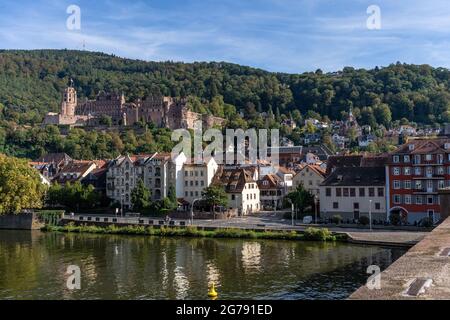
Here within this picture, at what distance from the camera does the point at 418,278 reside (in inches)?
649

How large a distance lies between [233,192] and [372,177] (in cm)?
1909

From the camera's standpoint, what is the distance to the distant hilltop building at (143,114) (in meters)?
160

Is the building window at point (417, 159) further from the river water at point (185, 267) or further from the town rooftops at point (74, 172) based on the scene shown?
the town rooftops at point (74, 172)

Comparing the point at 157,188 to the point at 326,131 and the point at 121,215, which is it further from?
the point at 326,131

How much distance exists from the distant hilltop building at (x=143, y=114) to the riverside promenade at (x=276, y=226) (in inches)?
3798

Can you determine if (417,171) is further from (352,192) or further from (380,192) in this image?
(352,192)

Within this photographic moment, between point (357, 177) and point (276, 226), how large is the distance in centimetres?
1013

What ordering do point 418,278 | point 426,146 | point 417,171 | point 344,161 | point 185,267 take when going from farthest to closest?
point 344,161 < point 426,146 < point 417,171 < point 185,267 < point 418,278

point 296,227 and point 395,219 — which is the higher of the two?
point 395,219

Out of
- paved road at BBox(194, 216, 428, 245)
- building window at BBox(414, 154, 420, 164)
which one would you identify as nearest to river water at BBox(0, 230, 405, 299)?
paved road at BBox(194, 216, 428, 245)

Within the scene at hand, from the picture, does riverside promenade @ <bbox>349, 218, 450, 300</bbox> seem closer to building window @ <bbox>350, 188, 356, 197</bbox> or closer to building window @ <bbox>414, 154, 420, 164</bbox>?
building window @ <bbox>414, 154, 420, 164</bbox>

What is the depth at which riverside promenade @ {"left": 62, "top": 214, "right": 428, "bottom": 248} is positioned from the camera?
142 ft

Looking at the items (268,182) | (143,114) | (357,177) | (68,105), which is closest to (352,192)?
(357,177)

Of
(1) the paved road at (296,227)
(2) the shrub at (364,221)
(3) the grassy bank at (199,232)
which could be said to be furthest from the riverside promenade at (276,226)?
(2) the shrub at (364,221)
